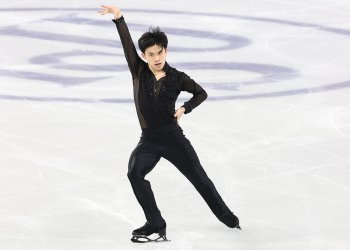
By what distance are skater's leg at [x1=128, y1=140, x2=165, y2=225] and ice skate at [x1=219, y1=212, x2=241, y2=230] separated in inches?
13.4

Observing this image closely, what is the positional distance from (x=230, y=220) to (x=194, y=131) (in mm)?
1921

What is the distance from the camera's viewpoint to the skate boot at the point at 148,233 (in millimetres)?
4066

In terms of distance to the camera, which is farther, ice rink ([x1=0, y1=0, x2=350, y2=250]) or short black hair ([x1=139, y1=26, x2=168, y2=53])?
ice rink ([x1=0, y1=0, x2=350, y2=250])

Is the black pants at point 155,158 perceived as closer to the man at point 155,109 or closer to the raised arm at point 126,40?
the man at point 155,109

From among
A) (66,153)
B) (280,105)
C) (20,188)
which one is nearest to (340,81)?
(280,105)

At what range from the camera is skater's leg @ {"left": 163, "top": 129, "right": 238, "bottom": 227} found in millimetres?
4012

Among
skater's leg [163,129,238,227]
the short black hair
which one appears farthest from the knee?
the short black hair

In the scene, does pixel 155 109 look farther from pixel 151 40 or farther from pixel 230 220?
pixel 230 220

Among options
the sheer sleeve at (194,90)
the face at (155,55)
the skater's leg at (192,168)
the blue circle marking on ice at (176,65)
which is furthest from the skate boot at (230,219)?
the blue circle marking on ice at (176,65)

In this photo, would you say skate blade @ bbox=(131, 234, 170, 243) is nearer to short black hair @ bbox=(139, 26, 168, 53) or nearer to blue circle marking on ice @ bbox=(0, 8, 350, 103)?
short black hair @ bbox=(139, 26, 168, 53)

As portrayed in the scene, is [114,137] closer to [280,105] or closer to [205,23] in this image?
[280,105]

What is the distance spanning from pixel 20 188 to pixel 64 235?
0.75m

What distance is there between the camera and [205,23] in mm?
10102

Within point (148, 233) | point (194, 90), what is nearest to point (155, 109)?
point (194, 90)
